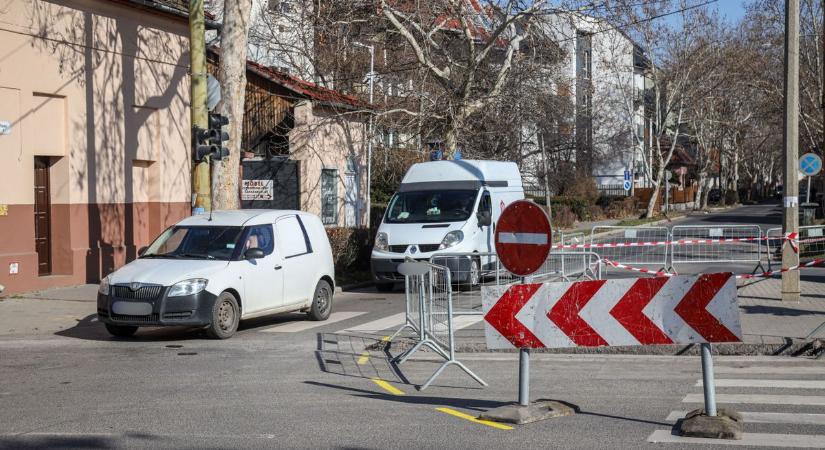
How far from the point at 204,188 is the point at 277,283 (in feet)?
12.0

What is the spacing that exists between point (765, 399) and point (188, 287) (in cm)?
712

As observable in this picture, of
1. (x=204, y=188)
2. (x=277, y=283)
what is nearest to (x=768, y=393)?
(x=277, y=283)

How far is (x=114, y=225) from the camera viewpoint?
20234 mm

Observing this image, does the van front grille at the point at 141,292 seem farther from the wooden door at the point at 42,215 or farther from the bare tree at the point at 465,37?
the bare tree at the point at 465,37

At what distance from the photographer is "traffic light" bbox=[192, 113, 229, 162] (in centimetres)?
1623

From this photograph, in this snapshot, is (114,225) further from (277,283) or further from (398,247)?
(277,283)

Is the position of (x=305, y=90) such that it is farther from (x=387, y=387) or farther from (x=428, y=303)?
(x=387, y=387)

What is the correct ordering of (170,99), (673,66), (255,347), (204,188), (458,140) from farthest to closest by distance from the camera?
(673,66)
(458,140)
(170,99)
(204,188)
(255,347)

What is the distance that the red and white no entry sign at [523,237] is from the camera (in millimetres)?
7941

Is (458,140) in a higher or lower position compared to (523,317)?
higher

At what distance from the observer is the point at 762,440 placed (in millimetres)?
7082

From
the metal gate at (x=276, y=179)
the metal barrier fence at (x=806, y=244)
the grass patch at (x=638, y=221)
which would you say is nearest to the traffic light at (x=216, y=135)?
the metal gate at (x=276, y=179)

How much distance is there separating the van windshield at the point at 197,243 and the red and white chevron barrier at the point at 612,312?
20.1 feet

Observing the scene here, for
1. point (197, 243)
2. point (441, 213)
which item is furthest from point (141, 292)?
point (441, 213)
